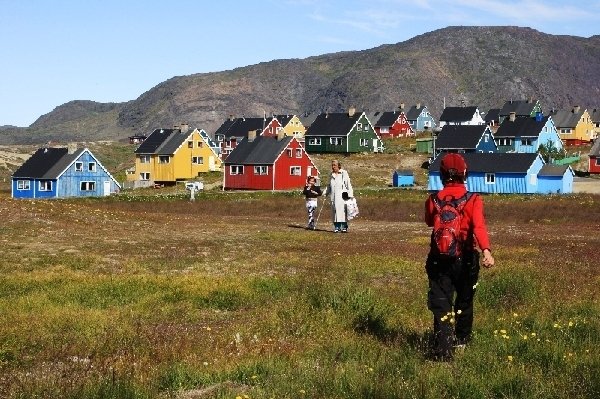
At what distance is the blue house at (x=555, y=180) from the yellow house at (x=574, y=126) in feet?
211

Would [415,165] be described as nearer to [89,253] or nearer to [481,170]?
[481,170]

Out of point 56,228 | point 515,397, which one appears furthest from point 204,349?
point 56,228

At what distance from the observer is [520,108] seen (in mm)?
154875

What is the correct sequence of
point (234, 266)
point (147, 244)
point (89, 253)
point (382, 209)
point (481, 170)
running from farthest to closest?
point (481, 170), point (382, 209), point (147, 244), point (89, 253), point (234, 266)

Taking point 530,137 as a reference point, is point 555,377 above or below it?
below

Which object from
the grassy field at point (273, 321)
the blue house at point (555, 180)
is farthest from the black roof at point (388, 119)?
the grassy field at point (273, 321)

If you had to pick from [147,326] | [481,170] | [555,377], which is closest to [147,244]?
[147,326]

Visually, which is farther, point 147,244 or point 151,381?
point 147,244

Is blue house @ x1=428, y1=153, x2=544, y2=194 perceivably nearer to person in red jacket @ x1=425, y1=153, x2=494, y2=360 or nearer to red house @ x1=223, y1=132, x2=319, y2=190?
red house @ x1=223, y1=132, x2=319, y2=190

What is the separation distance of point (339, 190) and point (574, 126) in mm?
123986

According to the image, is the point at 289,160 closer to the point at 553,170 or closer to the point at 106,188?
the point at 106,188

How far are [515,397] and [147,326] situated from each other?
17.5 ft

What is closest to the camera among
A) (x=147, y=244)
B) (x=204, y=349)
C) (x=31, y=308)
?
(x=204, y=349)

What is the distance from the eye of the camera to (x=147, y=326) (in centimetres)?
972
